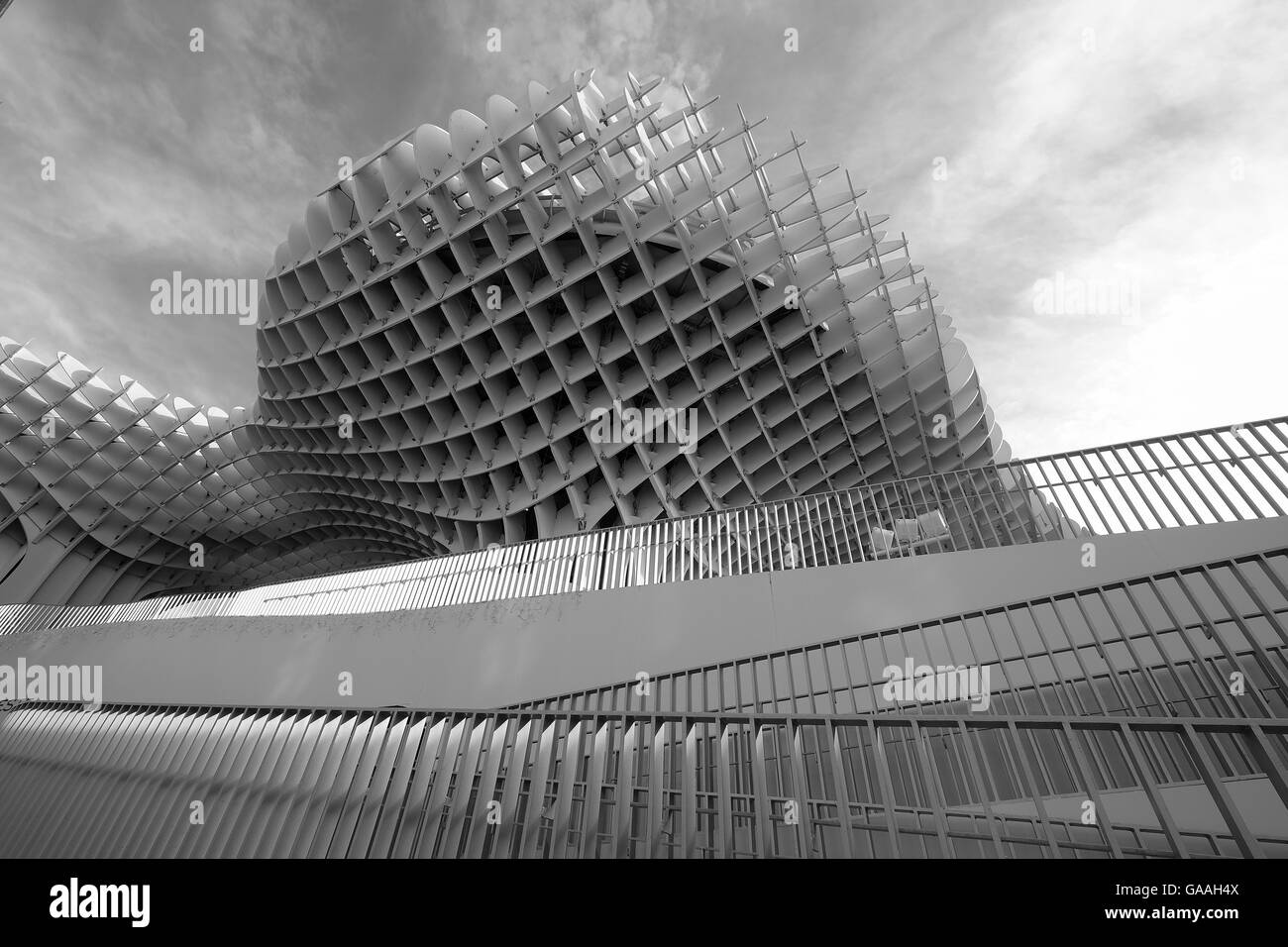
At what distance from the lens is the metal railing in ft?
31.4

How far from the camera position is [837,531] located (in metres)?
12.4

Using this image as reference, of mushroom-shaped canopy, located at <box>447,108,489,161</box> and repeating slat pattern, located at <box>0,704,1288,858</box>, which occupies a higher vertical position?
mushroom-shaped canopy, located at <box>447,108,489,161</box>

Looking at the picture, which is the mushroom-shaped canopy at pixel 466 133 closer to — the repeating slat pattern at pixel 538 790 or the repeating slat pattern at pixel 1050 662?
the repeating slat pattern at pixel 1050 662

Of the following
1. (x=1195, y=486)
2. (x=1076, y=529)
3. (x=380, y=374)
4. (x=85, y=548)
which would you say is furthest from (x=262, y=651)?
(x=85, y=548)

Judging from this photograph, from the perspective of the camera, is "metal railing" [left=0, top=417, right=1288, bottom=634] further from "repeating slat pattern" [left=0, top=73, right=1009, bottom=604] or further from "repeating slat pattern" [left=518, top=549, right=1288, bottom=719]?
"repeating slat pattern" [left=0, top=73, right=1009, bottom=604]

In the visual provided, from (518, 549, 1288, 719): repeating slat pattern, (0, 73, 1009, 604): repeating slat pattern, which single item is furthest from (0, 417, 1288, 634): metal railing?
(0, 73, 1009, 604): repeating slat pattern

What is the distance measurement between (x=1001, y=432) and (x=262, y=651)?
93.0ft

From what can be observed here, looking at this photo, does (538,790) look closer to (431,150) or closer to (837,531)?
(837,531)

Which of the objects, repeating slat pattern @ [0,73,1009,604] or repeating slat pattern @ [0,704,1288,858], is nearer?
repeating slat pattern @ [0,704,1288,858]

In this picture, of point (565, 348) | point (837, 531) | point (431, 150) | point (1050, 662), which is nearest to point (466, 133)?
point (431, 150)

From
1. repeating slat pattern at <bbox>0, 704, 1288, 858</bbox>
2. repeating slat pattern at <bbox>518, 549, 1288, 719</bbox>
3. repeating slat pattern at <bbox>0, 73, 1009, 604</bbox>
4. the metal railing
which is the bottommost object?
repeating slat pattern at <bbox>0, 704, 1288, 858</bbox>

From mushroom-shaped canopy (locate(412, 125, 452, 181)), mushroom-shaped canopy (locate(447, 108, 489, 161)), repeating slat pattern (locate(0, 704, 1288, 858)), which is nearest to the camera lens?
repeating slat pattern (locate(0, 704, 1288, 858))
